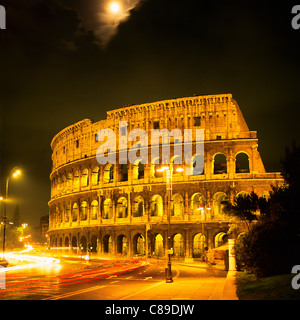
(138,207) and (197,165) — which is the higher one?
(197,165)

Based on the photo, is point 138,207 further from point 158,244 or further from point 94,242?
point 94,242

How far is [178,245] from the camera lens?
4562cm

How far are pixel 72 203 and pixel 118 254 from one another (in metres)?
12.4

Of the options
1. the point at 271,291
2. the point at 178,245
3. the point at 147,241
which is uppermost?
the point at 271,291

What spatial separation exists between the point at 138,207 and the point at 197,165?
9.14m

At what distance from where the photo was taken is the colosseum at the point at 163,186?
4166 centimetres

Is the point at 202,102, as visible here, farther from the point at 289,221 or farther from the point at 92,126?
the point at 289,221

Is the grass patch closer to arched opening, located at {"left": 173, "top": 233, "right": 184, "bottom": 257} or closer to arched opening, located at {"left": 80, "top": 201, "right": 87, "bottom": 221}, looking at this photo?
arched opening, located at {"left": 173, "top": 233, "right": 184, "bottom": 257}

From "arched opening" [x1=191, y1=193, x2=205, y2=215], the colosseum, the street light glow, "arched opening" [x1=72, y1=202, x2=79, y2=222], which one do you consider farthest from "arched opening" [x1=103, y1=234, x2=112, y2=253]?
the street light glow

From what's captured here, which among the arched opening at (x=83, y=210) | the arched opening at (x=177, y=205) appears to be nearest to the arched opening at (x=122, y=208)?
the arched opening at (x=177, y=205)

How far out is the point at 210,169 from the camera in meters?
42.7

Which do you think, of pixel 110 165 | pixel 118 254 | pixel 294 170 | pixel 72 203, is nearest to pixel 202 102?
pixel 110 165

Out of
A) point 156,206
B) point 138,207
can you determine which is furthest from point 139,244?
point 156,206
